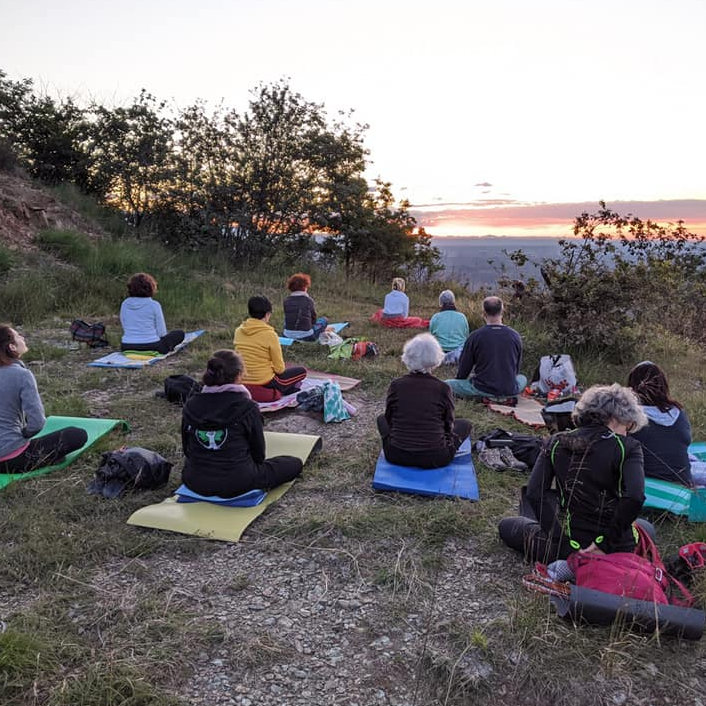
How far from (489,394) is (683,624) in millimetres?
3794

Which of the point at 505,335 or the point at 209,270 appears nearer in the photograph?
the point at 505,335

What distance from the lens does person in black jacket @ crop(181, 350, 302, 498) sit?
369 cm

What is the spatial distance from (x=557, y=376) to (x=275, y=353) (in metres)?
3.22

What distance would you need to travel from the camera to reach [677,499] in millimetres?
3789

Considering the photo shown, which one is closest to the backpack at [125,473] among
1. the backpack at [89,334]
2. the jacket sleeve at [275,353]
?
the jacket sleeve at [275,353]

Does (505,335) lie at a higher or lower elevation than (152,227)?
lower

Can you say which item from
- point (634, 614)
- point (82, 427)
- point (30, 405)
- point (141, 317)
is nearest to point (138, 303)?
point (141, 317)

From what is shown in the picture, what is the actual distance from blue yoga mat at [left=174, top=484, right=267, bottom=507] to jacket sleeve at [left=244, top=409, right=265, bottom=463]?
24cm

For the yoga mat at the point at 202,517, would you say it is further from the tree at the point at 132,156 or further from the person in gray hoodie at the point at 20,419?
the tree at the point at 132,156

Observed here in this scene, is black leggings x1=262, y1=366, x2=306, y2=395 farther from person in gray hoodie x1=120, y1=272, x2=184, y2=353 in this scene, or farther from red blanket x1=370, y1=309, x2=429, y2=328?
red blanket x1=370, y1=309, x2=429, y2=328

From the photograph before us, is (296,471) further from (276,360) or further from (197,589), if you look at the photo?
(276,360)

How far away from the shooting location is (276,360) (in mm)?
5887

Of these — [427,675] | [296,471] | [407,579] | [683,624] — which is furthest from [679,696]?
[296,471]

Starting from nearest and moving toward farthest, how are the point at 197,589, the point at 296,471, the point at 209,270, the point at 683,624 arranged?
the point at 683,624 < the point at 197,589 < the point at 296,471 < the point at 209,270
